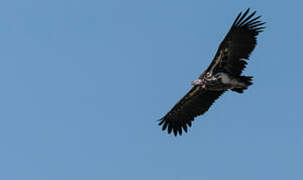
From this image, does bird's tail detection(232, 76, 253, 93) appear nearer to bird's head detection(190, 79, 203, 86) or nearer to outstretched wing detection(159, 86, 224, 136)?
bird's head detection(190, 79, 203, 86)

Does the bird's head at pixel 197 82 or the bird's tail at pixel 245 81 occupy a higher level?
the bird's head at pixel 197 82

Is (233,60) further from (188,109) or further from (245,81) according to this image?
(188,109)

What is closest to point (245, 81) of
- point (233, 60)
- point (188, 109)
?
point (233, 60)

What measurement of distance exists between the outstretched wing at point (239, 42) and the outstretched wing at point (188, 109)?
2.85 meters

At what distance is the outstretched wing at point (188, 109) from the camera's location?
3419 cm

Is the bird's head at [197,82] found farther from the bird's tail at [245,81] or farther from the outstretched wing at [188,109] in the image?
the bird's tail at [245,81]

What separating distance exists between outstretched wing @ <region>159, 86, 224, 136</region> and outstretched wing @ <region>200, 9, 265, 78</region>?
9.35ft

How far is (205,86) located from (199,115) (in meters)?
2.91

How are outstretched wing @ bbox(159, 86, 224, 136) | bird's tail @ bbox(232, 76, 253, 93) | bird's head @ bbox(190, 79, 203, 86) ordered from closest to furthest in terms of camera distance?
bird's tail @ bbox(232, 76, 253, 93) → bird's head @ bbox(190, 79, 203, 86) → outstretched wing @ bbox(159, 86, 224, 136)

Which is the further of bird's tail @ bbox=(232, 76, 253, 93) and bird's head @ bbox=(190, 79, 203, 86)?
bird's head @ bbox=(190, 79, 203, 86)

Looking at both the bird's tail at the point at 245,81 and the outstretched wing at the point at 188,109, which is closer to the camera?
the bird's tail at the point at 245,81

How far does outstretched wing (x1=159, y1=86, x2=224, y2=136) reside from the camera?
3419cm

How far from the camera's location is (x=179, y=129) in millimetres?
35625

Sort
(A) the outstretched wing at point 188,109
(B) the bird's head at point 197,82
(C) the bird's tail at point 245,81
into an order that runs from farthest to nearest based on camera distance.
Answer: (A) the outstretched wing at point 188,109 < (B) the bird's head at point 197,82 < (C) the bird's tail at point 245,81
